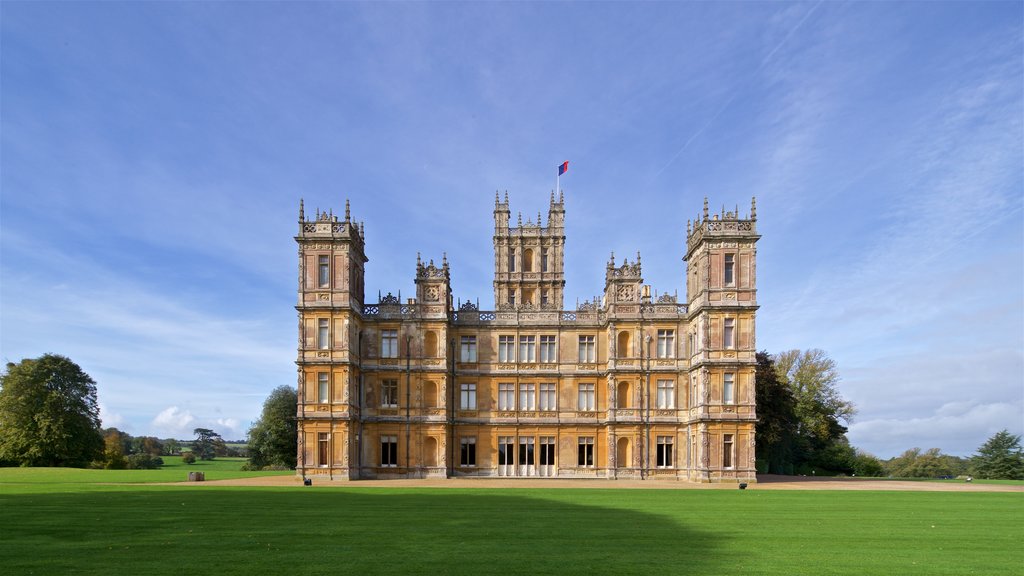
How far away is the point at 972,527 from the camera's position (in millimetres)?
18266

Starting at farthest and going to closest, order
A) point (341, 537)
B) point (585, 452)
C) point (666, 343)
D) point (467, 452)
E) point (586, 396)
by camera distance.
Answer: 1. point (586, 396)
2. point (467, 452)
3. point (585, 452)
4. point (666, 343)
5. point (341, 537)

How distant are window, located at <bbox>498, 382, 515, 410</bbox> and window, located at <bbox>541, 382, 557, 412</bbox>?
1.99 m

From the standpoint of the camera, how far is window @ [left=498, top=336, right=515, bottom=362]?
1703 inches

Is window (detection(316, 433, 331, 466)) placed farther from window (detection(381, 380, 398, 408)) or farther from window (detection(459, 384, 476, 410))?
window (detection(459, 384, 476, 410))

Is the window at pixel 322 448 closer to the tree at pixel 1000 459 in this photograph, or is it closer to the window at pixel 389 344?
the window at pixel 389 344

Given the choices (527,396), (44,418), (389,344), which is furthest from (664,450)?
(44,418)

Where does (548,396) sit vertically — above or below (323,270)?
below

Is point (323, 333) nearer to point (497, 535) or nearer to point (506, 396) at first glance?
point (506, 396)

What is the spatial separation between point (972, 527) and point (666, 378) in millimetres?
24143

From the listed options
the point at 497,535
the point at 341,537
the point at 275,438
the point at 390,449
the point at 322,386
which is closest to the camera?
the point at 341,537

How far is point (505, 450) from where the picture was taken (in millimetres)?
42781

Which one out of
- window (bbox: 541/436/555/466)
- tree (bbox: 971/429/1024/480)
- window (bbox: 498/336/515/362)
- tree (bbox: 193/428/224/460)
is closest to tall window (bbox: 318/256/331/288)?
window (bbox: 498/336/515/362)

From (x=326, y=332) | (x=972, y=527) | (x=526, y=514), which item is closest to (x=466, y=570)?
(x=526, y=514)

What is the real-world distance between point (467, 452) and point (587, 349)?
10.4 m
